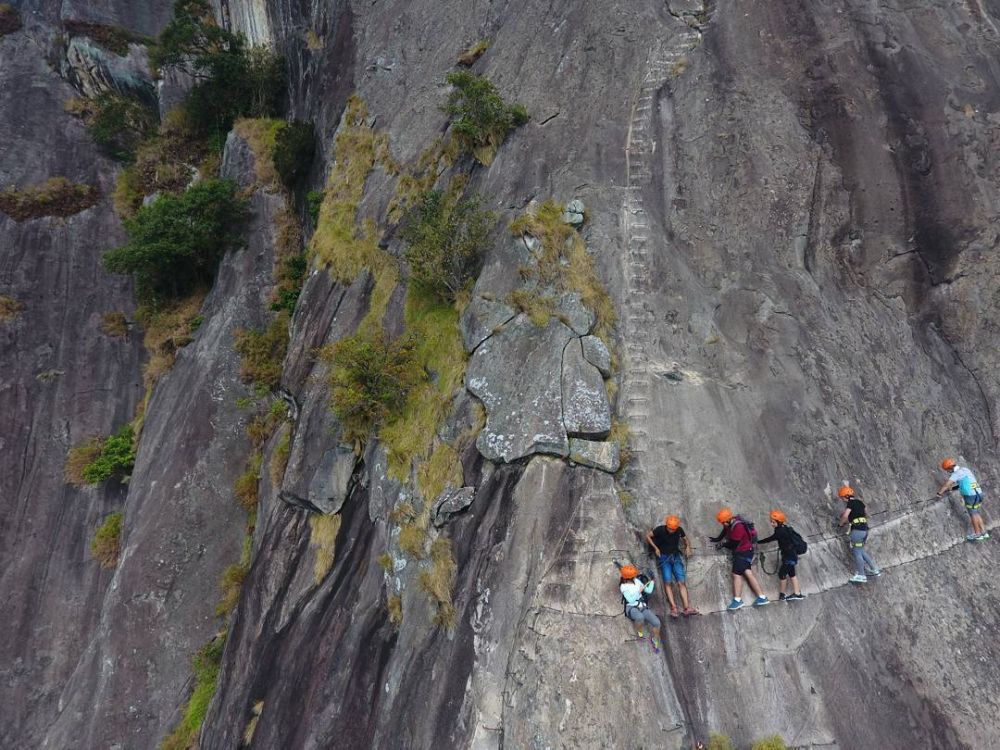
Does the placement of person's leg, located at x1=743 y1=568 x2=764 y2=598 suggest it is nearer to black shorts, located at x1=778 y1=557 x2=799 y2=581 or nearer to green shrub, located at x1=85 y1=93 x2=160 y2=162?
black shorts, located at x1=778 y1=557 x2=799 y2=581

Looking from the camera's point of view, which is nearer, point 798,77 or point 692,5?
point 798,77

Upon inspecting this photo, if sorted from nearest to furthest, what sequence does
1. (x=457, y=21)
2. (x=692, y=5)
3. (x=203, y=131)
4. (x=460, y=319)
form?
(x=460, y=319) → (x=692, y=5) → (x=457, y=21) → (x=203, y=131)

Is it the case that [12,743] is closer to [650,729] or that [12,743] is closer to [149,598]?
[149,598]

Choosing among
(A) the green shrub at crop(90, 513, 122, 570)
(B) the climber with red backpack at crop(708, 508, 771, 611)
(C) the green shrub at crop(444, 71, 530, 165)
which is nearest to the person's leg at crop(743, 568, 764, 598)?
(B) the climber with red backpack at crop(708, 508, 771, 611)

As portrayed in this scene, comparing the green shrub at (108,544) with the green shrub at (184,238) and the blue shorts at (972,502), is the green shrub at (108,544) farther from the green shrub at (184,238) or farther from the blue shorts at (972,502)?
the blue shorts at (972,502)

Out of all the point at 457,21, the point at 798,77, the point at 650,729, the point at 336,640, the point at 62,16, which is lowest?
the point at 650,729

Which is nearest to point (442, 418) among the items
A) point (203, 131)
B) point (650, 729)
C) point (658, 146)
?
point (650, 729)

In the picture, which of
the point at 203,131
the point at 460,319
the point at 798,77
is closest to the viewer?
the point at 460,319
